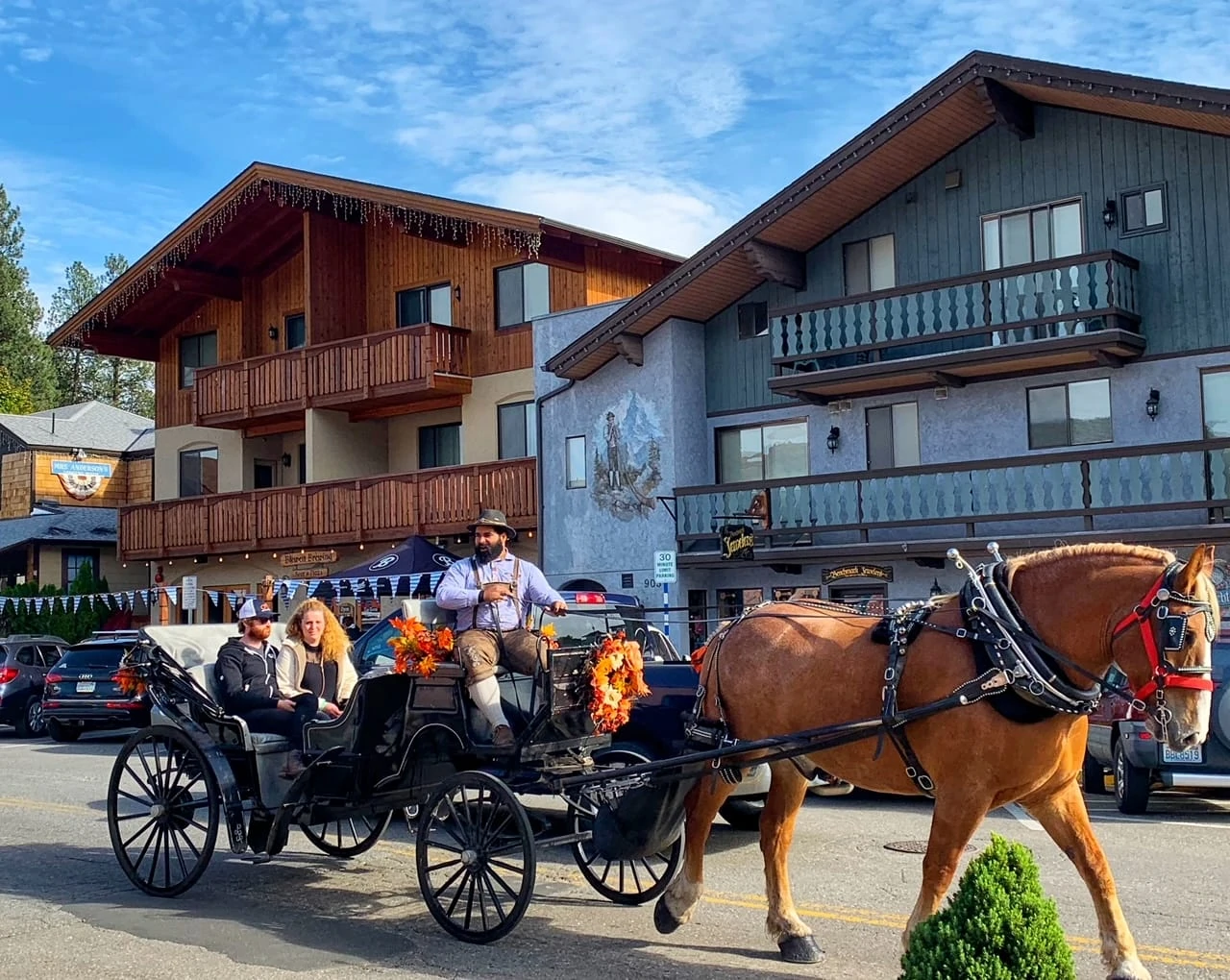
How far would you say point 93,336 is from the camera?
1447 inches

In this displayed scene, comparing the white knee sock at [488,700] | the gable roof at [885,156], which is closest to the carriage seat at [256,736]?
the white knee sock at [488,700]

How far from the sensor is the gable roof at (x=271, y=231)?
1120 inches

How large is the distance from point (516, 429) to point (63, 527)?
1838 centimetres

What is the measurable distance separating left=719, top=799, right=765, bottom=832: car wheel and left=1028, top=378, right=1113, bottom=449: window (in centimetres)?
1285

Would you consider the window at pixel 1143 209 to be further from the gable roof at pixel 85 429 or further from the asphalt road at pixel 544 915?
the gable roof at pixel 85 429

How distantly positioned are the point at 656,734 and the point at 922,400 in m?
14.5

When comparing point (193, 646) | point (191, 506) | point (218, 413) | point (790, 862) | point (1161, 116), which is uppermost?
→ point (1161, 116)

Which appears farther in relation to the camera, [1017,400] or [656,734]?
[1017,400]

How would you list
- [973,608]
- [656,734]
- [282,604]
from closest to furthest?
[973,608] → [656,734] → [282,604]

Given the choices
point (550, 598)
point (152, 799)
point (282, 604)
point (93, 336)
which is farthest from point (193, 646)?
point (93, 336)

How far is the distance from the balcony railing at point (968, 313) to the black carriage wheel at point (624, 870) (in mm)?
14491

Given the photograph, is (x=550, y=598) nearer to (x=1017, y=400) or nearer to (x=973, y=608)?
(x=973, y=608)

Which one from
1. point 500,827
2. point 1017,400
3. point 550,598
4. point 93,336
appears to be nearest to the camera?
point 500,827

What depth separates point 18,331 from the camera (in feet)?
228
